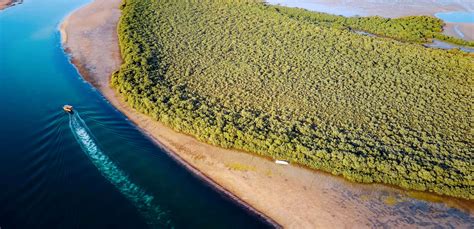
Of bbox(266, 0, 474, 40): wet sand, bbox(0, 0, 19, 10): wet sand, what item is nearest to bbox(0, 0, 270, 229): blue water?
bbox(0, 0, 19, 10): wet sand

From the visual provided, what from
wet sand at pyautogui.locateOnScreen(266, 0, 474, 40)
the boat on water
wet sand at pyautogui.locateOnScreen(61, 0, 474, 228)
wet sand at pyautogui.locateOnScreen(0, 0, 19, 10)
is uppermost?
wet sand at pyautogui.locateOnScreen(0, 0, 19, 10)

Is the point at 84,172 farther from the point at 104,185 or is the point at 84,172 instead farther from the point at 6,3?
the point at 6,3

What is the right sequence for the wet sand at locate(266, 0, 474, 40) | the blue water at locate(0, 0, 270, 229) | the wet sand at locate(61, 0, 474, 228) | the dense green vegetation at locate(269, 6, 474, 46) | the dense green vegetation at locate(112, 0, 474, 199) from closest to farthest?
the blue water at locate(0, 0, 270, 229)
the wet sand at locate(61, 0, 474, 228)
the dense green vegetation at locate(112, 0, 474, 199)
the dense green vegetation at locate(269, 6, 474, 46)
the wet sand at locate(266, 0, 474, 40)

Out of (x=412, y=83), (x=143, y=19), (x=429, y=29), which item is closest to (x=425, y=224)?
(x=412, y=83)

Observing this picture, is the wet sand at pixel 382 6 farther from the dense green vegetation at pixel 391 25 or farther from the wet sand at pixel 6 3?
the wet sand at pixel 6 3

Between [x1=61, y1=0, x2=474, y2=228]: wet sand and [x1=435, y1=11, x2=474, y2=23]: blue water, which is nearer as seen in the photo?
[x1=61, y1=0, x2=474, y2=228]: wet sand

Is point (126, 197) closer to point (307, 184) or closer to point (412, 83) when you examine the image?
point (307, 184)

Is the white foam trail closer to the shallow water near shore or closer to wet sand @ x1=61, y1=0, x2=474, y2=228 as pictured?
the shallow water near shore

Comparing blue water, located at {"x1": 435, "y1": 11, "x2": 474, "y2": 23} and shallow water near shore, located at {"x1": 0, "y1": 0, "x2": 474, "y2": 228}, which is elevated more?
blue water, located at {"x1": 435, "y1": 11, "x2": 474, "y2": 23}
